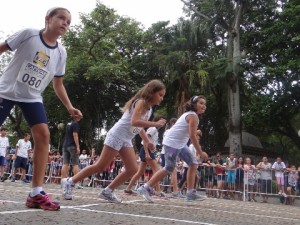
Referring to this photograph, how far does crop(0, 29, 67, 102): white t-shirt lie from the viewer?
3973mm

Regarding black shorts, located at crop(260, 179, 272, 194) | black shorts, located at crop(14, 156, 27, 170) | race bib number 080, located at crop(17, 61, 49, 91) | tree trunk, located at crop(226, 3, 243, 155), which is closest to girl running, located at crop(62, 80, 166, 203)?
race bib number 080, located at crop(17, 61, 49, 91)

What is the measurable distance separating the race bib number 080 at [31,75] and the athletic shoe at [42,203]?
100cm

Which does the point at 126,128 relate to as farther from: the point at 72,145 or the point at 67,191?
Result: the point at 72,145

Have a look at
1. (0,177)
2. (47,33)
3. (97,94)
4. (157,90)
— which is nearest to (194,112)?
(157,90)

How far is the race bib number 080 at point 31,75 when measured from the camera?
13.1 ft

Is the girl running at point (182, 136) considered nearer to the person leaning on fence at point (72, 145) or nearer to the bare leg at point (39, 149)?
the bare leg at point (39, 149)

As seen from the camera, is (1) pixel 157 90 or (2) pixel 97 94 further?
(2) pixel 97 94

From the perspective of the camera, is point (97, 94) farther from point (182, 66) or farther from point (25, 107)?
point (25, 107)

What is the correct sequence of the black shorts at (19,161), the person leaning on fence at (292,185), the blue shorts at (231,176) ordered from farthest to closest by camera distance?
1. the black shorts at (19,161)
2. the blue shorts at (231,176)
3. the person leaning on fence at (292,185)

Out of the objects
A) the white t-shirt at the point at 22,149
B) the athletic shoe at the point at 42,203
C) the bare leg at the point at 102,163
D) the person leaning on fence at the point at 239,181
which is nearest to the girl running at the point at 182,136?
the bare leg at the point at 102,163

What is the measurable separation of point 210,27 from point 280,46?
4.45 metres

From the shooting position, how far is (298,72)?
25.1 metres

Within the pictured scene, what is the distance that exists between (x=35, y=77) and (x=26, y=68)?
112mm

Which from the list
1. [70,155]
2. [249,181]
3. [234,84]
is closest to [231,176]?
[249,181]
